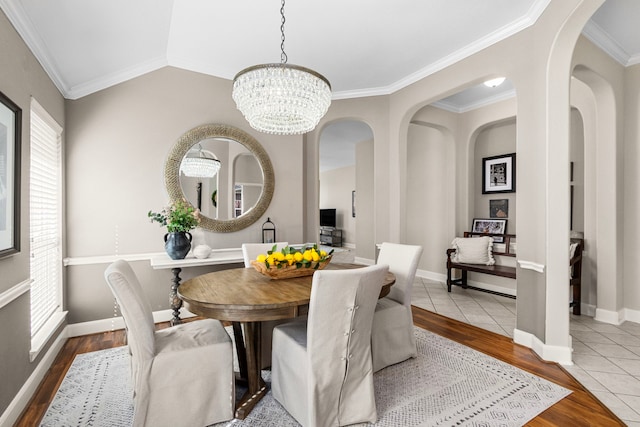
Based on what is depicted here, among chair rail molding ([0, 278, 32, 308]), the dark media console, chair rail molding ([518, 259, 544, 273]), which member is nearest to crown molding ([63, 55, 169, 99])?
chair rail molding ([0, 278, 32, 308])

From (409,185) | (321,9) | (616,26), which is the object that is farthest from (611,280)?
(321,9)

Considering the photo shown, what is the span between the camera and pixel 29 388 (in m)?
2.09

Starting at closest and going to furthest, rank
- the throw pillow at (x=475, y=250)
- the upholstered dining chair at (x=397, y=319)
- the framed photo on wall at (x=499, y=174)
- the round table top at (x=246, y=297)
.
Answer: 1. the round table top at (x=246, y=297)
2. the upholstered dining chair at (x=397, y=319)
3. the throw pillow at (x=475, y=250)
4. the framed photo on wall at (x=499, y=174)

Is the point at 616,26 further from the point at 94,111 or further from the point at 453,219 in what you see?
the point at 94,111

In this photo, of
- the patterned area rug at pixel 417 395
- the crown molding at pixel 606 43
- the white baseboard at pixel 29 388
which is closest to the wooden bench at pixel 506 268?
the patterned area rug at pixel 417 395

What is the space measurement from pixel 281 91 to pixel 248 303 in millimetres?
1370

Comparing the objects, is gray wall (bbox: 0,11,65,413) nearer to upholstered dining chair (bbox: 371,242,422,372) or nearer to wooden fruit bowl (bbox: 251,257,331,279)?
wooden fruit bowl (bbox: 251,257,331,279)

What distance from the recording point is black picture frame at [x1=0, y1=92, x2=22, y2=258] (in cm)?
179

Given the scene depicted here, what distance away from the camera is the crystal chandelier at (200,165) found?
3.52 metres

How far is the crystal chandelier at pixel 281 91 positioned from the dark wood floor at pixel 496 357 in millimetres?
2337

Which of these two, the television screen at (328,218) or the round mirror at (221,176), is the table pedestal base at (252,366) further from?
the television screen at (328,218)

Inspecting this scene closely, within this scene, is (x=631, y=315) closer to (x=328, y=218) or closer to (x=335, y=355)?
(x=335, y=355)

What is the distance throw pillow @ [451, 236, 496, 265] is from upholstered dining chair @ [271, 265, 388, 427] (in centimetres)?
321

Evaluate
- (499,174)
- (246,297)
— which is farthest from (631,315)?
(246,297)
